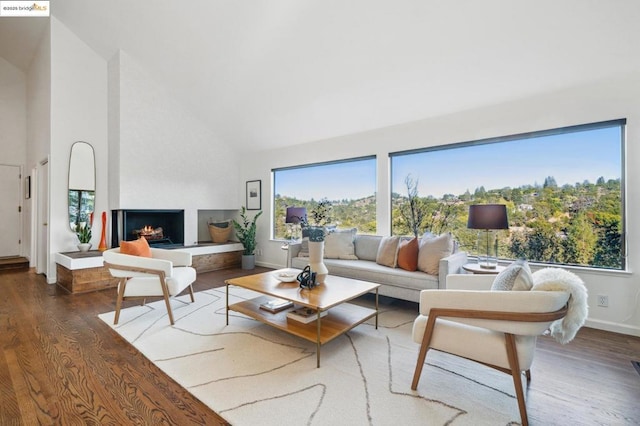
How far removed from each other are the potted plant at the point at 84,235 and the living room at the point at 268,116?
222mm

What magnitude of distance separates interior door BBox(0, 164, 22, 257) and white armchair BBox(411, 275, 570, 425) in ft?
28.1

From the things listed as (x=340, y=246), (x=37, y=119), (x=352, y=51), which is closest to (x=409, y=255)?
(x=340, y=246)

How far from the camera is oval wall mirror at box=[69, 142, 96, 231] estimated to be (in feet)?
16.0

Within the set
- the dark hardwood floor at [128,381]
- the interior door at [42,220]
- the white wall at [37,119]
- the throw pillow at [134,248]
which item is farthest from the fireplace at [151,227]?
the dark hardwood floor at [128,381]

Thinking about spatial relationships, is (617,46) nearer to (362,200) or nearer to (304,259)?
(362,200)

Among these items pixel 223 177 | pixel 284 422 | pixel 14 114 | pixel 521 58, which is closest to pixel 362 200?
pixel 521 58

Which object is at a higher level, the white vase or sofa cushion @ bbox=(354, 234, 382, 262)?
sofa cushion @ bbox=(354, 234, 382, 262)

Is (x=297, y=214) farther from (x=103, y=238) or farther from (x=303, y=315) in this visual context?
(x=103, y=238)

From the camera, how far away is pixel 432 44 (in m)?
2.97

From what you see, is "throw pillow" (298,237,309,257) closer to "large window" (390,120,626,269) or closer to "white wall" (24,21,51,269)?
"large window" (390,120,626,269)

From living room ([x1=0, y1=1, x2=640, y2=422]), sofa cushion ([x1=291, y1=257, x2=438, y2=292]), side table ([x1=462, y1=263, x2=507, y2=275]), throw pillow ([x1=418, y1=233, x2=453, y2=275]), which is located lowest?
sofa cushion ([x1=291, y1=257, x2=438, y2=292])

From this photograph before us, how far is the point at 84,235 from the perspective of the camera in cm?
479

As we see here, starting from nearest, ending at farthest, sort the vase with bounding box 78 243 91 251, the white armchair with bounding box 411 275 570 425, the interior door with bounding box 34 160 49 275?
1. the white armchair with bounding box 411 275 570 425
2. the vase with bounding box 78 243 91 251
3. the interior door with bounding box 34 160 49 275

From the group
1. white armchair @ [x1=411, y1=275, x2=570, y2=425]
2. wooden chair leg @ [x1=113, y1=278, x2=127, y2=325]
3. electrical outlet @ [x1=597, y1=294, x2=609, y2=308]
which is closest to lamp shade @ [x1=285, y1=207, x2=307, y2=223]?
wooden chair leg @ [x1=113, y1=278, x2=127, y2=325]
